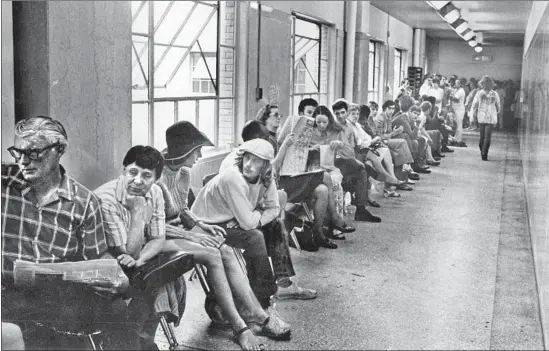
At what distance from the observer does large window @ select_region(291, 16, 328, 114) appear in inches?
286

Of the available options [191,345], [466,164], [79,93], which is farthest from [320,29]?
[191,345]

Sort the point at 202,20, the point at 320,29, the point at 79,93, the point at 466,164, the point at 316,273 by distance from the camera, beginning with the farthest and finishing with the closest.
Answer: the point at 466,164 → the point at 320,29 → the point at 202,20 → the point at 316,273 → the point at 79,93

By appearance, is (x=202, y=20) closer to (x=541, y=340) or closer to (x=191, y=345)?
(x=191, y=345)

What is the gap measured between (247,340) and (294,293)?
79 cm

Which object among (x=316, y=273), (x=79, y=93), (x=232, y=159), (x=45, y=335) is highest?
(x=79, y=93)

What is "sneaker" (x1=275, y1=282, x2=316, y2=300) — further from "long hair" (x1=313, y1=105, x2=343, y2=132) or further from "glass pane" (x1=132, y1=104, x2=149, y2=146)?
"long hair" (x1=313, y1=105, x2=343, y2=132)

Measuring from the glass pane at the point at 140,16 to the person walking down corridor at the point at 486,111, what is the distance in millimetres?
6525

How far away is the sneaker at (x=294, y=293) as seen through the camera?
3297mm

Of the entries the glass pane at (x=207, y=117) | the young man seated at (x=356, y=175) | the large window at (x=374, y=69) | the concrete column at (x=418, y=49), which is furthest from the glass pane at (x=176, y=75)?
the concrete column at (x=418, y=49)

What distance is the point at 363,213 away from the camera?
17.9 feet

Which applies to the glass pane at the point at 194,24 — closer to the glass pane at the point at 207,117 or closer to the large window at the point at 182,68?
the large window at the point at 182,68

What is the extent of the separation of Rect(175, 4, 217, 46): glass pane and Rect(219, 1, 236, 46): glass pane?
0.26 metres

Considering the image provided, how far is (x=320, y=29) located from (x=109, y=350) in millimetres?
6366

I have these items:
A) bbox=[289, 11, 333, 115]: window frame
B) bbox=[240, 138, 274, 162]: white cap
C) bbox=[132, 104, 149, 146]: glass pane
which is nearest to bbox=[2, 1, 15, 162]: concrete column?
bbox=[240, 138, 274, 162]: white cap
